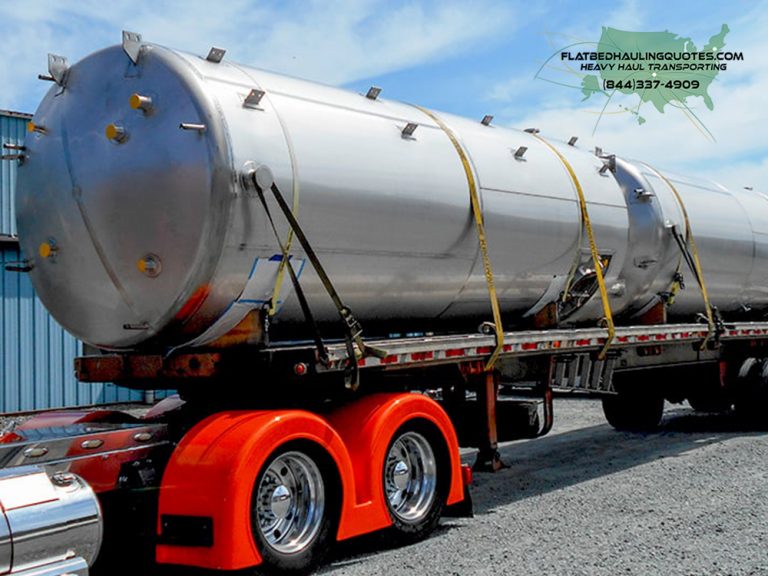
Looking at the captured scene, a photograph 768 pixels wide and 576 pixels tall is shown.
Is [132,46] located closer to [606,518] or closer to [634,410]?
[606,518]

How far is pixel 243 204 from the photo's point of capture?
5.75 m

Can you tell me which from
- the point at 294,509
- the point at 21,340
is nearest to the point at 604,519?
the point at 294,509

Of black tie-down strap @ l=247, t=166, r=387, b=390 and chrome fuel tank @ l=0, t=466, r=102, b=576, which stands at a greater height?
black tie-down strap @ l=247, t=166, r=387, b=390

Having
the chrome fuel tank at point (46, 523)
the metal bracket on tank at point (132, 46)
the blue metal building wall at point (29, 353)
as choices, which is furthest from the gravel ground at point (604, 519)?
the blue metal building wall at point (29, 353)

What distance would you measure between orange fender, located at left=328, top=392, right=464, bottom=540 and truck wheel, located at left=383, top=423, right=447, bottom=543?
14 centimetres

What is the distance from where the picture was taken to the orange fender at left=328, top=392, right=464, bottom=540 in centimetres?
612

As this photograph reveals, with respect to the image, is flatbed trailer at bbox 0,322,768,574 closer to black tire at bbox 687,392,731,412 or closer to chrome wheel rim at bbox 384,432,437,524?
chrome wheel rim at bbox 384,432,437,524

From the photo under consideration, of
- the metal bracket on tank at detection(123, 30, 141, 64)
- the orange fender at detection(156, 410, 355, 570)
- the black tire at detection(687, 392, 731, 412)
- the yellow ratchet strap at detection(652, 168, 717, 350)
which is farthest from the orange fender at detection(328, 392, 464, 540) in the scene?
the black tire at detection(687, 392, 731, 412)

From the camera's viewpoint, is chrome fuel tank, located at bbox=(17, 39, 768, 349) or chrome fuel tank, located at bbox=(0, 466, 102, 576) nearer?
chrome fuel tank, located at bbox=(0, 466, 102, 576)

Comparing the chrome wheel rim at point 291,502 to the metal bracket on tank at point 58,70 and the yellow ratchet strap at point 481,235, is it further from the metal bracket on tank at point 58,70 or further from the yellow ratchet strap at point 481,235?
the metal bracket on tank at point 58,70

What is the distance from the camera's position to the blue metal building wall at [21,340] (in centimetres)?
1582

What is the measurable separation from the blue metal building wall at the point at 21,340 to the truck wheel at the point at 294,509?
11.2 m

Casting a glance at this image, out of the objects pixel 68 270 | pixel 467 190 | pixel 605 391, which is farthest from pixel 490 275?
pixel 68 270

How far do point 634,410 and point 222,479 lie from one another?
8826mm
